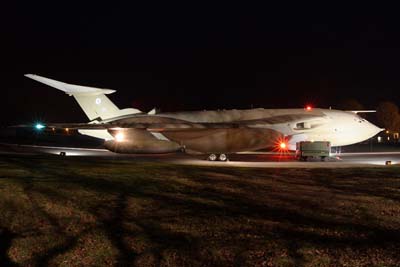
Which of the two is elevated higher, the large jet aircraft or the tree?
the tree

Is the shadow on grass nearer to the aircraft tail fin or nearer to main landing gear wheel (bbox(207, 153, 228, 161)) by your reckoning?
main landing gear wheel (bbox(207, 153, 228, 161))

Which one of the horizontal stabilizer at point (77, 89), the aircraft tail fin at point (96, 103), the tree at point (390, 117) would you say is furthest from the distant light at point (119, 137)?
the tree at point (390, 117)

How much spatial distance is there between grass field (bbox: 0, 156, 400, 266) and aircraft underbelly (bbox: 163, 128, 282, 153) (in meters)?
15.0

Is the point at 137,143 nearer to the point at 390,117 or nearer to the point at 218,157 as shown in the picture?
the point at 218,157

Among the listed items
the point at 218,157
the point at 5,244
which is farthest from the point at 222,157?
the point at 5,244

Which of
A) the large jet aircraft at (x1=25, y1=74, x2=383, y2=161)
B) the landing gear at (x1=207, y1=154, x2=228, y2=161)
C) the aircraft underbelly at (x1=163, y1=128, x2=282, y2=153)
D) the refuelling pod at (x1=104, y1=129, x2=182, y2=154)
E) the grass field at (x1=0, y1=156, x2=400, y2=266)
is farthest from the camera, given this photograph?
the refuelling pod at (x1=104, y1=129, x2=182, y2=154)

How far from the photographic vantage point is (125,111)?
39.0m

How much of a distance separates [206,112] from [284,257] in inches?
1153

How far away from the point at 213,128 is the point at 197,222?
76.3 feet

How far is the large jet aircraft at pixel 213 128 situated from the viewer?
33.1 m

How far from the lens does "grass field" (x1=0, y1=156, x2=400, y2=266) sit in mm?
7652

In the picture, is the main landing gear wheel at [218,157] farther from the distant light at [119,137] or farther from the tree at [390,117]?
the tree at [390,117]

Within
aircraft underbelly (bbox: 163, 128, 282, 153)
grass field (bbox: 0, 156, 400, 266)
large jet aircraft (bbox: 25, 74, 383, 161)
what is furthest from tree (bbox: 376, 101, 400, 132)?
grass field (bbox: 0, 156, 400, 266)

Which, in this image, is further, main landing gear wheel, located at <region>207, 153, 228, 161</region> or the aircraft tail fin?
the aircraft tail fin
